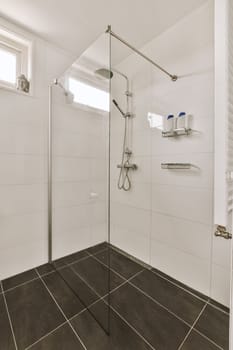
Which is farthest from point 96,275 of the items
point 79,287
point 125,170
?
point 125,170

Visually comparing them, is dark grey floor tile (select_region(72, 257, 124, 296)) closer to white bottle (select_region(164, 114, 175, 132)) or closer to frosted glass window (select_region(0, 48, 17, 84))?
white bottle (select_region(164, 114, 175, 132))

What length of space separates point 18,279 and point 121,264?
3.32 ft

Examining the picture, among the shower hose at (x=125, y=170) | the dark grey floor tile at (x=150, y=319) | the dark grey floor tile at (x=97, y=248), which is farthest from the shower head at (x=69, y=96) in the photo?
the dark grey floor tile at (x=150, y=319)

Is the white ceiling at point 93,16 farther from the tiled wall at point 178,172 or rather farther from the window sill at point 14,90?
the window sill at point 14,90

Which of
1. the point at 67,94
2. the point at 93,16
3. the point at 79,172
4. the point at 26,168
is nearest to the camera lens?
the point at 93,16

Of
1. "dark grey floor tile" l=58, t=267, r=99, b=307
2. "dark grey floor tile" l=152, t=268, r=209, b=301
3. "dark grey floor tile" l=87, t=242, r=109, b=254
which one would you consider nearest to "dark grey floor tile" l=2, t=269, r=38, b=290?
"dark grey floor tile" l=58, t=267, r=99, b=307

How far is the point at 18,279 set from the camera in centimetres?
160

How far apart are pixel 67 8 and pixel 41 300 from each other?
242cm

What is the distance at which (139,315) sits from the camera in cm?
123

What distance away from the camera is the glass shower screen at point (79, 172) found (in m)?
1.75

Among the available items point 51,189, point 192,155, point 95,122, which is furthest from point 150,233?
point 95,122

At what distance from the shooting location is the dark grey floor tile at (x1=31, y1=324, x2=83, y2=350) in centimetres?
100

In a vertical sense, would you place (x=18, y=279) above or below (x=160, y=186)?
below

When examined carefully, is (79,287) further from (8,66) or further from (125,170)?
(8,66)
